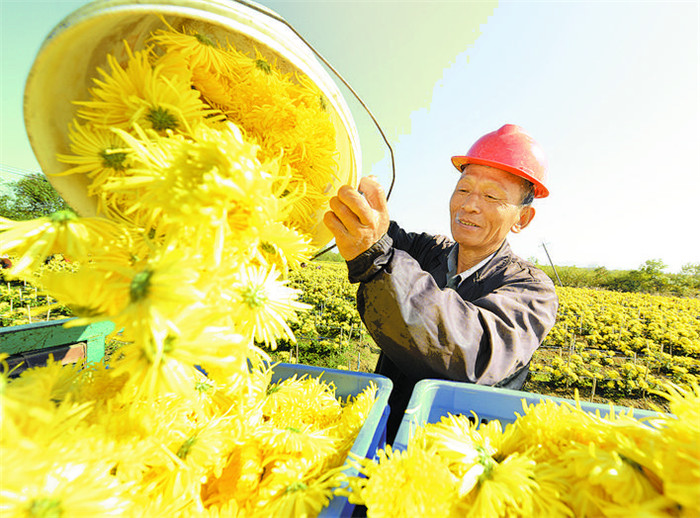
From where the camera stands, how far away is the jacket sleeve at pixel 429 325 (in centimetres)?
81

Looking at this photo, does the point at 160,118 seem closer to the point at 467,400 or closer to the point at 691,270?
the point at 467,400

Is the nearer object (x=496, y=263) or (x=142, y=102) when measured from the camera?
(x=142, y=102)

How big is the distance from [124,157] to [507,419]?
1.11m

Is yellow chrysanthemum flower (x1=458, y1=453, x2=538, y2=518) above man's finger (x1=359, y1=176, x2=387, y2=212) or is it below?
below

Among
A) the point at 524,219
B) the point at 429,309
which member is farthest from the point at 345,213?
the point at 524,219

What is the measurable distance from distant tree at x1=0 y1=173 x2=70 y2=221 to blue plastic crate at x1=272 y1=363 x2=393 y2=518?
76.4 ft

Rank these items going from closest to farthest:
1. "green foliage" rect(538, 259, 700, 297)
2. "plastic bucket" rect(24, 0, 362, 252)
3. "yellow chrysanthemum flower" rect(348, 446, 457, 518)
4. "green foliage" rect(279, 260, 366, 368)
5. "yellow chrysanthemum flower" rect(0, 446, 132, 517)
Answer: "yellow chrysanthemum flower" rect(0, 446, 132, 517) < "yellow chrysanthemum flower" rect(348, 446, 457, 518) < "plastic bucket" rect(24, 0, 362, 252) < "green foliage" rect(279, 260, 366, 368) < "green foliage" rect(538, 259, 700, 297)

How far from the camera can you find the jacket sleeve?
0.81m

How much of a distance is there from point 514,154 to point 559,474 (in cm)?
133

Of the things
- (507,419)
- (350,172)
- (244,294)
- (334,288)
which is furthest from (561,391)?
(334,288)

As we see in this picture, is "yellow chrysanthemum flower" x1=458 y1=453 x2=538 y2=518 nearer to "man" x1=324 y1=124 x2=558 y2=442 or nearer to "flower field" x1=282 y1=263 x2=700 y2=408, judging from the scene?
"man" x1=324 y1=124 x2=558 y2=442

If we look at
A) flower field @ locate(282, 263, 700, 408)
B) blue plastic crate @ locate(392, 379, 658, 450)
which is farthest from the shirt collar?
flower field @ locate(282, 263, 700, 408)

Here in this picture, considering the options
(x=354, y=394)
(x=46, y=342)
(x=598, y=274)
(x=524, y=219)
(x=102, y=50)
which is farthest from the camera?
(x=598, y=274)

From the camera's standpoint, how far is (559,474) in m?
A: 0.49
